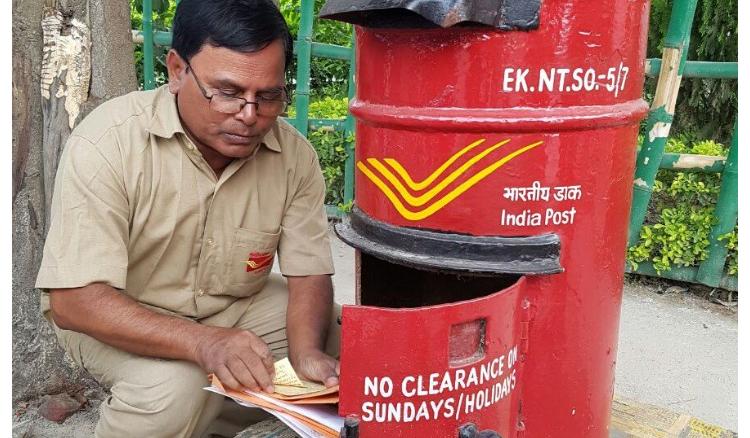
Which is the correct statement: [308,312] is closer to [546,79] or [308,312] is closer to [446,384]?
[446,384]

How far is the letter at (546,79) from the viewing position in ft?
5.27

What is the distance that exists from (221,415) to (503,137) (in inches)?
55.7

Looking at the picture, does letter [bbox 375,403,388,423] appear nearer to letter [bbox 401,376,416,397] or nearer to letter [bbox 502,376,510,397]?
letter [bbox 401,376,416,397]

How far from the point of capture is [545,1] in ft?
5.19

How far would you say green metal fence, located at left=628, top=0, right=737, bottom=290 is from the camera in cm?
373

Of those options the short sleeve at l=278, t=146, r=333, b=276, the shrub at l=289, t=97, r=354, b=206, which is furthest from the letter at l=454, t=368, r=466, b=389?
the shrub at l=289, t=97, r=354, b=206

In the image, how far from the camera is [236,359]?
5.93 ft

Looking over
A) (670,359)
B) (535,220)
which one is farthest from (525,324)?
(670,359)

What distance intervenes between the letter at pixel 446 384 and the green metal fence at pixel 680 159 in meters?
2.68

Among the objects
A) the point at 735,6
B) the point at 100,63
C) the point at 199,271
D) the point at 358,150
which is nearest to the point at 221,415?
the point at 199,271

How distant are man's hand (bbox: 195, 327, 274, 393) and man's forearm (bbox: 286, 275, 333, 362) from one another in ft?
0.85

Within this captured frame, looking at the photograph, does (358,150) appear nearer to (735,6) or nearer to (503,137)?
(503,137)

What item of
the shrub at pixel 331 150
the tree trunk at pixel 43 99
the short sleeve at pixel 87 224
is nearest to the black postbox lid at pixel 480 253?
the short sleeve at pixel 87 224

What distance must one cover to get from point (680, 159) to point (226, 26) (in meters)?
2.98
